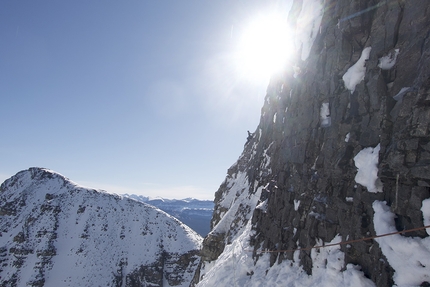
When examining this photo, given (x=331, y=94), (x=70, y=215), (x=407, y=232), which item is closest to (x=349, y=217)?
(x=407, y=232)

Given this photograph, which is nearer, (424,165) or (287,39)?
(424,165)

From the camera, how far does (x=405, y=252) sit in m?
6.59

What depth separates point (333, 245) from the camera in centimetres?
927

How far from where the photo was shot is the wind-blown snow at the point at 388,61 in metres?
8.27

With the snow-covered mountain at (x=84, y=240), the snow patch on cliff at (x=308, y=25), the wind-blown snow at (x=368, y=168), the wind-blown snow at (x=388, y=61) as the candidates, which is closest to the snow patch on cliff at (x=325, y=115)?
the wind-blown snow at (x=368, y=168)

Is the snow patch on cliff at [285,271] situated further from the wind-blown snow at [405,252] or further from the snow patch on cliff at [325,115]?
the snow patch on cliff at [325,115]

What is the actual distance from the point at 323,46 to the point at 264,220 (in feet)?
36.2

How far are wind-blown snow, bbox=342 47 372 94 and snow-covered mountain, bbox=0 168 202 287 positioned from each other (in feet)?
209

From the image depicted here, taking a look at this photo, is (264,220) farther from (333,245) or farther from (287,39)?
(287,39)

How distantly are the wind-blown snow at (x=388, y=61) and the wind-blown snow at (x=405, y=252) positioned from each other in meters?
4.81

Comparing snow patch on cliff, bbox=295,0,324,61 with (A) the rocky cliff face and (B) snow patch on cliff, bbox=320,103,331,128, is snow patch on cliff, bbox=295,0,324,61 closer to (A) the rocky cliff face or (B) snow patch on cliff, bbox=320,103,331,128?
(A) the rocky cliff face

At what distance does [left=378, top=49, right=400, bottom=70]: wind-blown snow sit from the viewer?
8273mm

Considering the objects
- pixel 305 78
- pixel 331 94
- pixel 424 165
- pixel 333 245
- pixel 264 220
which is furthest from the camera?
pixel 264 220

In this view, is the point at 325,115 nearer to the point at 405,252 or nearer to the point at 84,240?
the point at 405,252
